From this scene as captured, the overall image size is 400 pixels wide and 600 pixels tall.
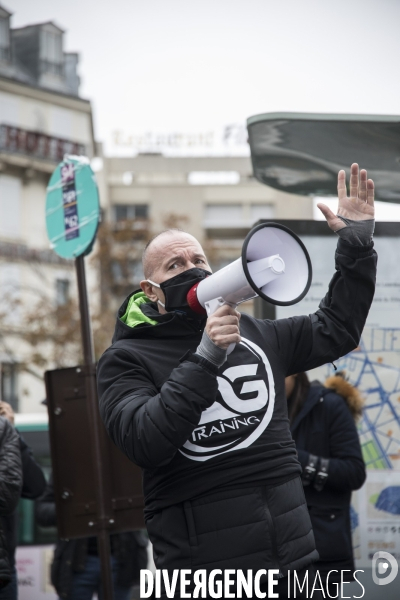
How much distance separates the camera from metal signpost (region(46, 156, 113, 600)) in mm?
4828

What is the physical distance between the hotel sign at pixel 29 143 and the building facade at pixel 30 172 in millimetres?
46

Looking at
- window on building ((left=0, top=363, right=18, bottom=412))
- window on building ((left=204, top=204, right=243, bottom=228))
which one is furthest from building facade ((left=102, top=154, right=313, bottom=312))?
window on building ((left=0, top=363, right=18, bottom=412))

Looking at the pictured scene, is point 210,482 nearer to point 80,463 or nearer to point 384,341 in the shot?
point 80,463

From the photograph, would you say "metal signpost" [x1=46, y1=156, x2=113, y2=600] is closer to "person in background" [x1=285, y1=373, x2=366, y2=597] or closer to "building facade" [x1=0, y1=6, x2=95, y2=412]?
"person in background" [x1=285, y1=373, x2=366, y2=597]

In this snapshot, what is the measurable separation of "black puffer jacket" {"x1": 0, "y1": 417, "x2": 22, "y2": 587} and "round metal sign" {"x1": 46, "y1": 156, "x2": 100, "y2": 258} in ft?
3.55

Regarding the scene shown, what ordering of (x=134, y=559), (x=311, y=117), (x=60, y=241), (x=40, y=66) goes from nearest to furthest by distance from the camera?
(x=311, y=117) < (x=60, y=241) < (x=134, y=559) < (x=40, y=66)

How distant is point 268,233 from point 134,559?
351cm

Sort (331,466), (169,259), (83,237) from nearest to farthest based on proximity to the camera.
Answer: (169,259)
(331,466)
(83,237)

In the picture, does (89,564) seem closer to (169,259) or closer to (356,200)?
(169,259)

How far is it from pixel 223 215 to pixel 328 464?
44.5 m

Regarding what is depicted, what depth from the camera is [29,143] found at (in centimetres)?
4122

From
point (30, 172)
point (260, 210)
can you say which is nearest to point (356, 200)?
point (30, 172)

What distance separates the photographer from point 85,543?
222 inches

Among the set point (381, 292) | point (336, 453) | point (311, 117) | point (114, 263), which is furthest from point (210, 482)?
point (114, 263)
